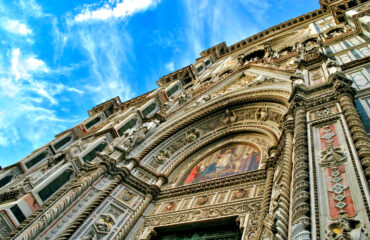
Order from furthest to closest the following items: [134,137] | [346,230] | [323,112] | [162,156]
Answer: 1. [162,156]
2. [134,137]
3. [323,112]
4. [346,230]

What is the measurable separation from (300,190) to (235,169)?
18.3ft

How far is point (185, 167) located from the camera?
1095cm

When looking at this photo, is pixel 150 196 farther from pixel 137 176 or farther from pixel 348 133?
pixel 348 133

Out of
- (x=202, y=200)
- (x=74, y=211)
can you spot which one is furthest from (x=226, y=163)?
(x=74, y=211)

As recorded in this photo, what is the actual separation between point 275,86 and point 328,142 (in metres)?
5.78

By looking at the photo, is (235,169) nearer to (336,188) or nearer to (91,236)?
(91,236)

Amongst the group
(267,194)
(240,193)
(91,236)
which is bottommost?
(91,236)

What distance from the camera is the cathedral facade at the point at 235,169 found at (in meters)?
3.85

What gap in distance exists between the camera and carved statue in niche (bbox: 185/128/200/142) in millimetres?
11852

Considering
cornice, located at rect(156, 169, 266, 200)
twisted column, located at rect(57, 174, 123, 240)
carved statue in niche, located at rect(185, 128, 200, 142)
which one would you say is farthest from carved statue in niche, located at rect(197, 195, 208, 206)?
carved statue in niche, located at rect(185, 128, 200, 142)

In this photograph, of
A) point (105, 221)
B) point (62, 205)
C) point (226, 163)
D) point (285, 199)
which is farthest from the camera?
point (226, 163)

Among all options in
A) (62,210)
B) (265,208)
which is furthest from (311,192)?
(62,210)

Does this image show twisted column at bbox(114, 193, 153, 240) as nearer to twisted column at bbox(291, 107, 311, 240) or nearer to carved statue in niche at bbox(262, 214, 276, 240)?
carved statue in niche at bbox(262, 214, 276, 240)

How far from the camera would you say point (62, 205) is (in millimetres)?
7254
